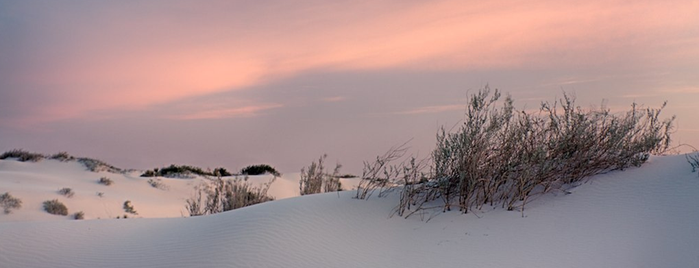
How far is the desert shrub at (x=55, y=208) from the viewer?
13.8 m

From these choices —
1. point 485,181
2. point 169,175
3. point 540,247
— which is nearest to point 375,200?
point 485,181

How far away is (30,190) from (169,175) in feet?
21.5

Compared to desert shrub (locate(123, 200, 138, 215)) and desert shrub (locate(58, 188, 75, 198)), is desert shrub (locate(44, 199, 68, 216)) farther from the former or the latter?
desert shrub (locate(123, 200, 138, 215))

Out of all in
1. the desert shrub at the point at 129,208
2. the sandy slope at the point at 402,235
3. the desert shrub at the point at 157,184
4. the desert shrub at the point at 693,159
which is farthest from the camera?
the desert shrub at the point at 157,184

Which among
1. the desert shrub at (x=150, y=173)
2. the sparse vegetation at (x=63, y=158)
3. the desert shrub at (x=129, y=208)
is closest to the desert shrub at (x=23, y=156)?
the sparse vegetation at (x=63, y=158)

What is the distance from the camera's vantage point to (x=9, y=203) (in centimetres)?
1360

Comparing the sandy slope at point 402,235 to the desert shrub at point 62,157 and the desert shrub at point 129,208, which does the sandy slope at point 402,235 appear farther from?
the desert shrub at point 62,157

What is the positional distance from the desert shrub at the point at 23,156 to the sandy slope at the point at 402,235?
13.8 meters

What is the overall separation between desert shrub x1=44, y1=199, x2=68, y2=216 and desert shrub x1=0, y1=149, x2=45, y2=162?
7.14 m

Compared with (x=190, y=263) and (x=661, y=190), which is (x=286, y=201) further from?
(x=661, y=190)

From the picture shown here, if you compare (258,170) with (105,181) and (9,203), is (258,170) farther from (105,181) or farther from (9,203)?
(9,203)

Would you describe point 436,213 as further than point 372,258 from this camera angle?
Yes

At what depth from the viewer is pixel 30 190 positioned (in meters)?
14.8

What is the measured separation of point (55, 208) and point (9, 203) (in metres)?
0.94
